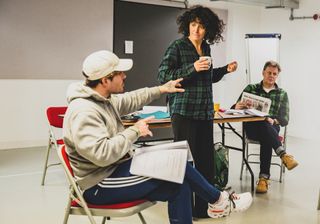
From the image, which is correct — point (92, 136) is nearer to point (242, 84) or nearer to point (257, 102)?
point (257, 102)

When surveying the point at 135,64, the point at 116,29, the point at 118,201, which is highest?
the point at 116,29

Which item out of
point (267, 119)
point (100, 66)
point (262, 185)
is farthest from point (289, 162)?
point (100, 66)

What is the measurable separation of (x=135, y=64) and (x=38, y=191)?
284cm

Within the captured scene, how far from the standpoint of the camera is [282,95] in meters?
4.32

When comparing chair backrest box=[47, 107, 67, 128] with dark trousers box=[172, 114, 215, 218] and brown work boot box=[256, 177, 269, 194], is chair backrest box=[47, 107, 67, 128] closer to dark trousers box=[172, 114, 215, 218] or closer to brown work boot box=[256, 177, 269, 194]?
dark trousers box=[172, 114, 215, 218]

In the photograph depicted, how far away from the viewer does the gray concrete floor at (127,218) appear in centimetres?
316

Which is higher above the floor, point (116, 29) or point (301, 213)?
point (116, 29)

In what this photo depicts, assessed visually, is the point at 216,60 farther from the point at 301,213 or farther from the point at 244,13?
the point at 301,213

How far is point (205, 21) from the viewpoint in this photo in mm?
2889

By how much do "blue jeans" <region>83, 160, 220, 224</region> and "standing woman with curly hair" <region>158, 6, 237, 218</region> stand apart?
732mm

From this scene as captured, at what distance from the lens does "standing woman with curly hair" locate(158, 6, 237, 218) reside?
287 cm

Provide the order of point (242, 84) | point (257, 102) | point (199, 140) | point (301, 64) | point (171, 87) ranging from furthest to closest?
point (242, 84) < point (301, 64) < point (257, 102) < point (199, 140) < point (171, 87)

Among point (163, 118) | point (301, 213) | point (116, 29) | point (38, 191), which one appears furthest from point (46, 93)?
point (301, 213)

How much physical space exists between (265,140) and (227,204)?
5.58 ft
